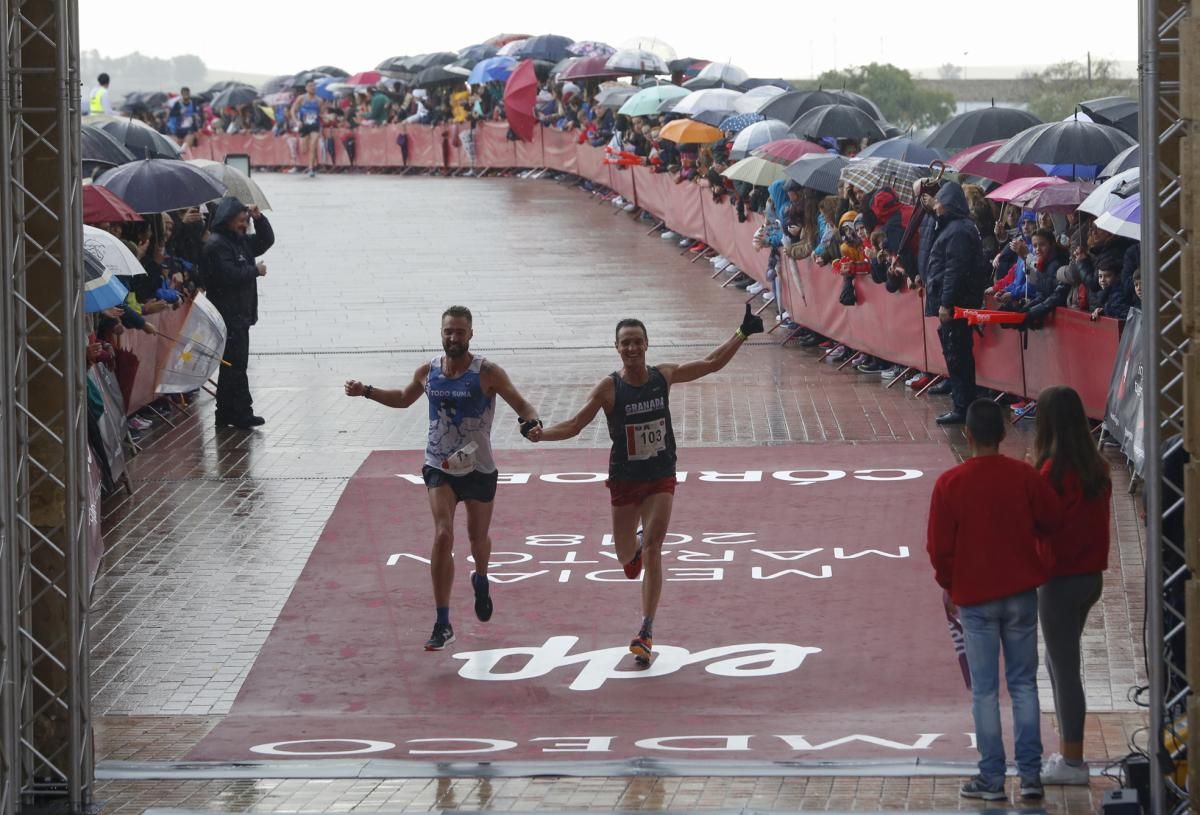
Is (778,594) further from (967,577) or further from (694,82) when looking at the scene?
(694,82)

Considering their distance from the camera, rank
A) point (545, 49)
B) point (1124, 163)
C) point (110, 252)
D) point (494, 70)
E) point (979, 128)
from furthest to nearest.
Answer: point (545, 49) → point (494, 70) → point (979, 128) → point (1124, 163) → point (110, 252)

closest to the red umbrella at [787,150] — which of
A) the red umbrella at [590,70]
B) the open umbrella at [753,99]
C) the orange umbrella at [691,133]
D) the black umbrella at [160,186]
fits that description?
the orange umbrella at [691,133]

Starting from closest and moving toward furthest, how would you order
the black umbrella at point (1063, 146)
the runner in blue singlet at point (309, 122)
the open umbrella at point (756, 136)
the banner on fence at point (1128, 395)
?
1. the banner on fence at point (1128, 395)
2. the black umbrella at point (1063, 146)
3. the open umbrella at point (756, 136)
4. the runner in blue singlet at point (309, 122)

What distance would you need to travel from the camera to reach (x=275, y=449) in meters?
17.5

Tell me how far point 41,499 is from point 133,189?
10673mm

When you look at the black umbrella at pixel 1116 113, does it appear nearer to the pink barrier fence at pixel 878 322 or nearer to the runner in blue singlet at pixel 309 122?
the pink barrier fence at pixel 878 322

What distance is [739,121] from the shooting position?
93.8ft

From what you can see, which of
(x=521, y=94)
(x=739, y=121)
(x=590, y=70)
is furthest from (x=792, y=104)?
(x=521, y=94)

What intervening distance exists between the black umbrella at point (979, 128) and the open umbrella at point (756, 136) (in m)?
3.21

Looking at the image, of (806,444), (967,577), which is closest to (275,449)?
(806,444)

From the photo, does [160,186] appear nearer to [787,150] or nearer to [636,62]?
[787,150]

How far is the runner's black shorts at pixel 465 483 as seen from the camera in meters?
11.3

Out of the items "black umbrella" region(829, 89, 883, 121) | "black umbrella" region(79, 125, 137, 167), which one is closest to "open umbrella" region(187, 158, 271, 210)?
"black umbrella" region(79, 125, 137, 167)

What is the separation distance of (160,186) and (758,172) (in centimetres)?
839
